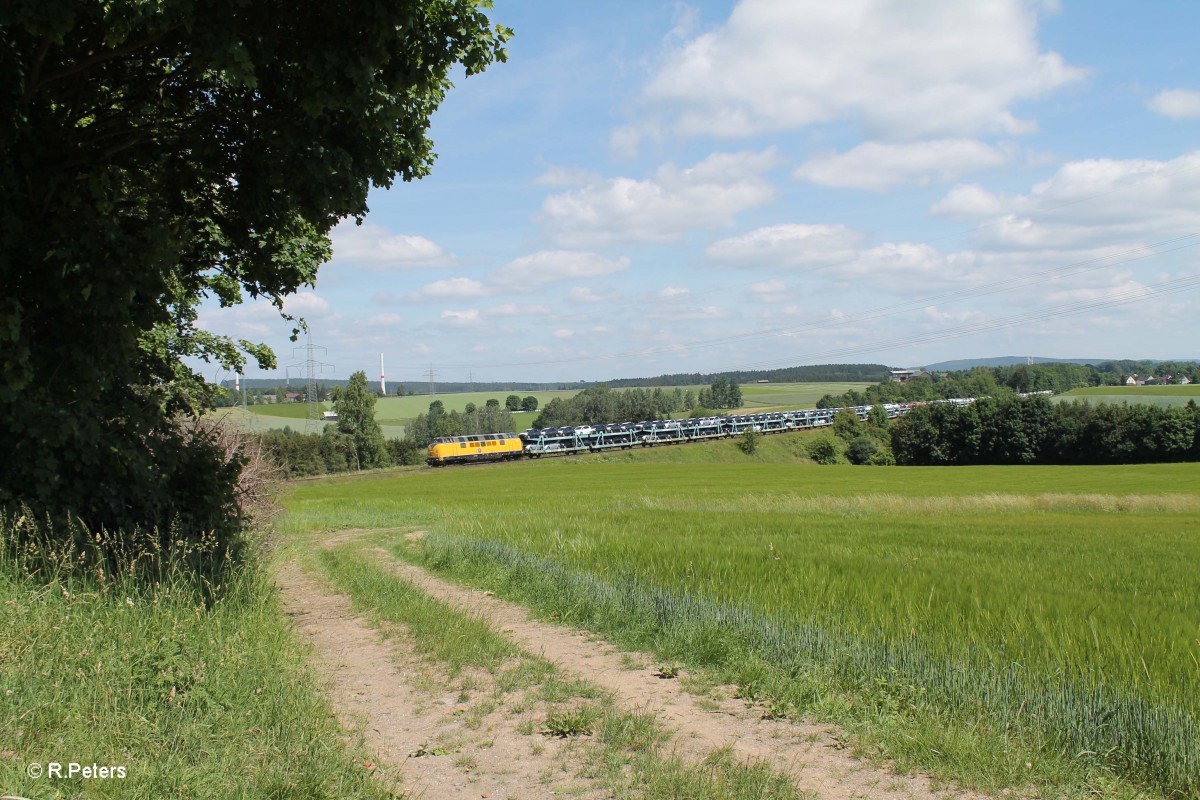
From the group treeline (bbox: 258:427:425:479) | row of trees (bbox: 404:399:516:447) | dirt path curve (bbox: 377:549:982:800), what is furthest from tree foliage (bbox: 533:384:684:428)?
dirt path curve (bbox: 377:549:982:800)

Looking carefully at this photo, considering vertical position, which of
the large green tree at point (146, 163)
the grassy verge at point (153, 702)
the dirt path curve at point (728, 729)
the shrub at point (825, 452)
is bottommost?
the shrub at point (825, 452)

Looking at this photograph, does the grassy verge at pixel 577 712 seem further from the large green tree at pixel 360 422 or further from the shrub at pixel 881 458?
the shrub at pixel 881 458

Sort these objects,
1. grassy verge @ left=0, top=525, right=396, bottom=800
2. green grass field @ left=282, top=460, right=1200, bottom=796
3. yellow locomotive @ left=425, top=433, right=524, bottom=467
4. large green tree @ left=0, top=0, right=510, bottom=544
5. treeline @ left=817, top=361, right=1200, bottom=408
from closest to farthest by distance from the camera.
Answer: grassy verge @ left=0, top=525, right=396, bottom=800 → green grass field @ left=282, top=460, right=1200, bottom=796 → large green tree @ left=0, top=0, right=510, bottom=544 → yellow locomotive @ left=425, top=433, right=524, bottom=467 → treeline @ left=817, top=361, right=1200, bottom=408

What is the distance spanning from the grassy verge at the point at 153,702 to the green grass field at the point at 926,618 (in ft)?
11.3

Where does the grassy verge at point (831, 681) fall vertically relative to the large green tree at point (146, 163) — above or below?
below

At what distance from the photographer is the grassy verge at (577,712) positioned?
14.8 feet

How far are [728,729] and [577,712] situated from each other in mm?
1072

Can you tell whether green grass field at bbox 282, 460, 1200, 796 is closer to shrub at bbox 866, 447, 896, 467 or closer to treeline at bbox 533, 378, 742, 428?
shrub at bbox 866, 447, 896, 467

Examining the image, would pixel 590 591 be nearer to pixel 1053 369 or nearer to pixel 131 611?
pixel 131 611

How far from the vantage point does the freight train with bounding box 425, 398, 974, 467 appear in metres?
81.3

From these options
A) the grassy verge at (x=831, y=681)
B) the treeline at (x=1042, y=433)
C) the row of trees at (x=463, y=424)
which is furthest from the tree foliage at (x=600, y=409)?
the grassy verge at (x=831, y=681)

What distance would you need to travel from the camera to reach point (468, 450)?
81.5 meters

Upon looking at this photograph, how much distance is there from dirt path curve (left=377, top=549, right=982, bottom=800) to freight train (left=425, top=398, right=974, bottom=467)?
73.8m

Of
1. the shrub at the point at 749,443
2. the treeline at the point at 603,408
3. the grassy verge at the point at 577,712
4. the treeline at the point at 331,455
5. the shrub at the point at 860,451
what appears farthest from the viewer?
the treeline at the point at 603,408
